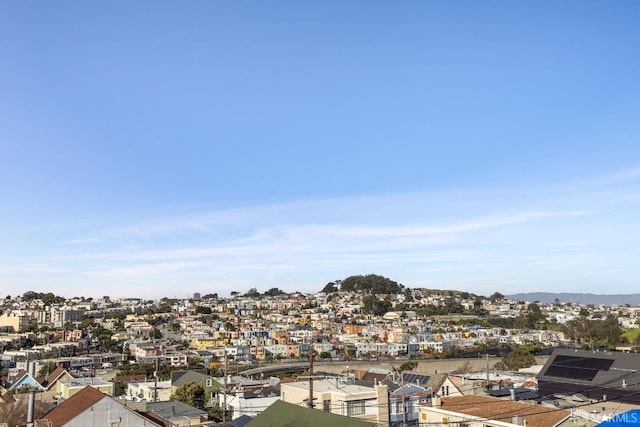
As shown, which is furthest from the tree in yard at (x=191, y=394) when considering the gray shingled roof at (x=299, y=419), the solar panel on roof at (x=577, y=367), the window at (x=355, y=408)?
the solar panel on roof at (x=577, y=367)

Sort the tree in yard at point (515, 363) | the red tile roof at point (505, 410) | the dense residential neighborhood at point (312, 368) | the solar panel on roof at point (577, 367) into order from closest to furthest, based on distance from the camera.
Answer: the red tile roof at point (505, 410) → the dense residential neighborhood at point (312, 368) → the solar panel on roof at point (577, 367) → the tree in yard at point (515, 363)

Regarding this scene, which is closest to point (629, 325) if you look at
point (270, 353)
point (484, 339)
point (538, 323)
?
point (538, 323)

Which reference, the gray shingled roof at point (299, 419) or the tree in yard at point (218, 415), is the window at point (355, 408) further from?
the tree in yard at point (218, 415)

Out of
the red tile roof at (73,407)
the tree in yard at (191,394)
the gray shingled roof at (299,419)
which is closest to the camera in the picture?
the gray shingled roof at (299,419)

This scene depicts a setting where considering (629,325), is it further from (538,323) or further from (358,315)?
(358,315)

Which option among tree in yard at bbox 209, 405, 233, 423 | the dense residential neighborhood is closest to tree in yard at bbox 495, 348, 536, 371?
the dense residential neighborhood

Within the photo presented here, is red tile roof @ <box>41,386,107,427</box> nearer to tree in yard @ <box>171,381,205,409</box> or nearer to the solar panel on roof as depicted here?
tree in yard @ <box>171,381,205,409</box>
